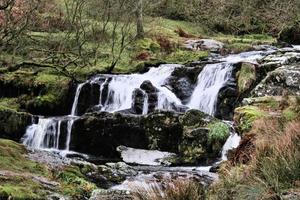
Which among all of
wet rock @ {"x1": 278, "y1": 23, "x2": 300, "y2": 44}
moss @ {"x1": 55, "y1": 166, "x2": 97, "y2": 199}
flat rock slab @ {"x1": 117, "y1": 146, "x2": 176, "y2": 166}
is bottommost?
flat rock slab @ {"x1": 117, "y1": 146, "x2": 176, "y2": 166}

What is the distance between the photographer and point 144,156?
14188 millimetres

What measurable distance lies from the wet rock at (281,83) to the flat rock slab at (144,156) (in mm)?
3043

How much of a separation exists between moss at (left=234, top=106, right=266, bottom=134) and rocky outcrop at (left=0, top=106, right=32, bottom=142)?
25.0 feet

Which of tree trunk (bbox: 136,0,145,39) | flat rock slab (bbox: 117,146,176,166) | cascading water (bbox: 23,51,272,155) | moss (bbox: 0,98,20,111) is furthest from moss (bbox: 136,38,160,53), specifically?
flat rock slab (bbox: 117,146,176,166)

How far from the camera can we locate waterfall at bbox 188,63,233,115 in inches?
671

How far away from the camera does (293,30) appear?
2520 cm

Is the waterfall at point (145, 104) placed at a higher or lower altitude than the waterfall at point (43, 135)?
higher

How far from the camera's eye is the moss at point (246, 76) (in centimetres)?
1636

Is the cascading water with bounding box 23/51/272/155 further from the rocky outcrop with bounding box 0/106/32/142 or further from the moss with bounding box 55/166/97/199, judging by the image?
the moss with bounding box 55/166/97/199

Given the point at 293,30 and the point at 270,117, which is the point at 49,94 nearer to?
the point at 270,117

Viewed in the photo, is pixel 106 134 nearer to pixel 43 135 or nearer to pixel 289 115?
pixel 43 135

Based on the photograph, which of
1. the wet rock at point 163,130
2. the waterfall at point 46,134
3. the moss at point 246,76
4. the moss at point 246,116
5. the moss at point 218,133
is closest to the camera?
the moss at point 246,116

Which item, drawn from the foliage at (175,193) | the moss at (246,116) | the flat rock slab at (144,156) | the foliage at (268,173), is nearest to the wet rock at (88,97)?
the flat rock slab at (144,156)

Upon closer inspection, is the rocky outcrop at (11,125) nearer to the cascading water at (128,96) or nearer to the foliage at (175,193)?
the cascading water at (128,96)
